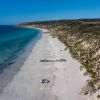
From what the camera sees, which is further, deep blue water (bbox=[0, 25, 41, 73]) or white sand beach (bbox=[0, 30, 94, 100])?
deep blue water (bbox=[0, 25, 41, 73])

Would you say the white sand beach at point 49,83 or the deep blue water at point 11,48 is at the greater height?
the white sand beach at point 49,83

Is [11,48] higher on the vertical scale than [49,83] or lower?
lower

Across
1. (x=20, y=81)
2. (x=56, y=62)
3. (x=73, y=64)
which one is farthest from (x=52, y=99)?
(x=56, y=62)

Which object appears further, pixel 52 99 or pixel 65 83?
pixel 65 83

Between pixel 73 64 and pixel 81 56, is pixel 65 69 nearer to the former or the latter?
pixel 73 64

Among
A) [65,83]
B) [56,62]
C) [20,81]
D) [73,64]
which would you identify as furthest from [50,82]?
[56,62]

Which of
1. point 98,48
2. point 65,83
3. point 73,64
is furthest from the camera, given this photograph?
point 98,48

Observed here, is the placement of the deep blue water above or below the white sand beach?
below

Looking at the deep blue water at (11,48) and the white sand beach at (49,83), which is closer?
the white sand beach at (49,83)

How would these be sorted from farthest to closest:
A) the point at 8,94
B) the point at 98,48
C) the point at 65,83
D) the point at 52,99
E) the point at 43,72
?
the point at 98,48, the point at 43,72, the point at 65,83, the point at 8,94, the point at 52,99
